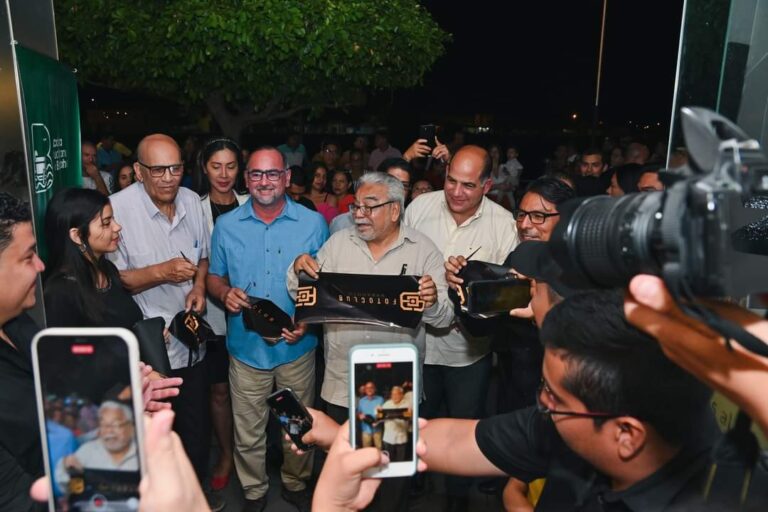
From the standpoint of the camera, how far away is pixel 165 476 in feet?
3.42

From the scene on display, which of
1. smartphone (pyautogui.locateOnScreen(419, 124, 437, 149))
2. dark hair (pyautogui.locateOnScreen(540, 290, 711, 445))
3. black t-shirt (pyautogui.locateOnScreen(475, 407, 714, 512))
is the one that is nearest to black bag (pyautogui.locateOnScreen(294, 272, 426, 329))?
black t-shirt (pyautogui.locateOnScreen(475, 407, 714, 512))

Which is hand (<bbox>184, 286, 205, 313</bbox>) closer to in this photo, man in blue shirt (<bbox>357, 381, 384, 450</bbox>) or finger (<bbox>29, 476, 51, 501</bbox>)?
man in blue shirt (<bbox>357, 381, 384, 450</bbox>)

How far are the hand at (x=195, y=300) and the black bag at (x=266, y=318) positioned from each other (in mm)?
331

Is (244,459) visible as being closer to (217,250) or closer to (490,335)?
(217,250)

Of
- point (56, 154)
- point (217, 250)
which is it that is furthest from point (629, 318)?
point (56, 154)

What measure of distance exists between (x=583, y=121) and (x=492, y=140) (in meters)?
3.65

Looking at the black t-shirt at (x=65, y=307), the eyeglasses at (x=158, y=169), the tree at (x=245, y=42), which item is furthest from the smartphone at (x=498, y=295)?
the tree at (x=245, y=42)

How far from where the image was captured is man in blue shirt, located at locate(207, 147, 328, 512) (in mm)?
3445

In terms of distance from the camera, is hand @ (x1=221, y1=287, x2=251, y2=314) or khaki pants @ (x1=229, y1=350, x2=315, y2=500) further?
khaki pants @ (x1=229, y1=350, x2=315, y2=500)

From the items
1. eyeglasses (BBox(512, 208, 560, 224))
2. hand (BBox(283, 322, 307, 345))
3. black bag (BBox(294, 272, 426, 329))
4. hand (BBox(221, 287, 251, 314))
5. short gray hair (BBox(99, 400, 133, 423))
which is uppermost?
eyeglasses (BBox(512, 208, 560, 224))

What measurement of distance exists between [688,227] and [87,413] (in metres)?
1.10

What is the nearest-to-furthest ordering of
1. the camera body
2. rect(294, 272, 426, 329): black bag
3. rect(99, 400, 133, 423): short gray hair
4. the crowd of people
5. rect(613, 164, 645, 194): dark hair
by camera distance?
the camera body, rect(99, 400, 133, 423): short gray hair, the crowd of people, rect(294, 272, 426, 329): black bag, rect(613, 164, 645, 194): dark hair

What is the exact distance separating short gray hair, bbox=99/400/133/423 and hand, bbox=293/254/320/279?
1.91m

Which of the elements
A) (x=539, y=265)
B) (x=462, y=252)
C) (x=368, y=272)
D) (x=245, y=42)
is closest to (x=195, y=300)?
(x=368, y=272)
